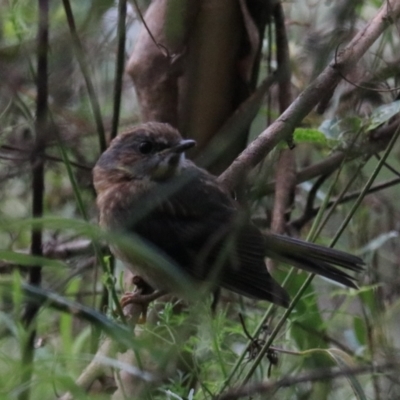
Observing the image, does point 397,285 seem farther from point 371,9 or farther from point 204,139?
point 371,9

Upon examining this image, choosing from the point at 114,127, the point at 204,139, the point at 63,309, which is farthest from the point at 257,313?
the point at 63,309

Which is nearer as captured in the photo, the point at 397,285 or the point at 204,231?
the point at 204,231

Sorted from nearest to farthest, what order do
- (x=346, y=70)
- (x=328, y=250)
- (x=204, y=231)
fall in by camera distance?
(x=346, y=70) → (x=328, y=250) → (x=204, y=231)

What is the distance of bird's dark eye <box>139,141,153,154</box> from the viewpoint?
386 centimetres

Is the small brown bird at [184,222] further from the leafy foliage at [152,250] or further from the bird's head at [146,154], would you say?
the leafy foliage at [152,250]

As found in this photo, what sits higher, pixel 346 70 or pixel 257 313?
pixel 346 70

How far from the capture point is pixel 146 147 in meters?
3.90

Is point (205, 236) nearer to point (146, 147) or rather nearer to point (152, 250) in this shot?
point (146, 147)

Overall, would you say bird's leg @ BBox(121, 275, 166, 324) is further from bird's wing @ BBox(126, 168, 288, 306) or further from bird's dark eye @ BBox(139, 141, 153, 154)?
bird's dark eye @ BBox(139, 141, 153, 154)

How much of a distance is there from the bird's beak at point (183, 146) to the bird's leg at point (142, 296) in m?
0.57

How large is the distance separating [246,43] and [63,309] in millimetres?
2394

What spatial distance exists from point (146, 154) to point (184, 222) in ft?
1.52

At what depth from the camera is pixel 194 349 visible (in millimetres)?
2879

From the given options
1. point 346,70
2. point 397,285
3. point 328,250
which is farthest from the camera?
point 397,285
